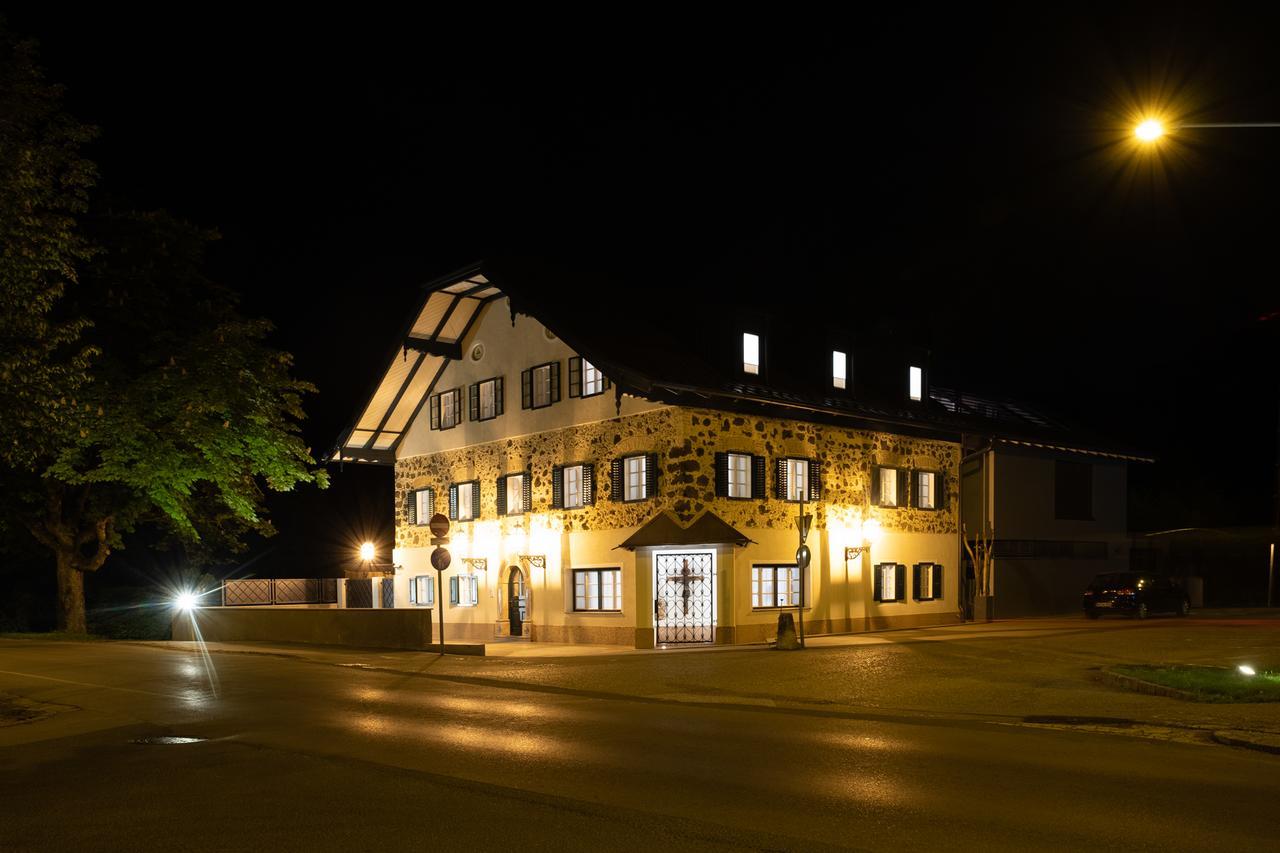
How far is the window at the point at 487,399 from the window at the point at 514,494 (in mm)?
2036

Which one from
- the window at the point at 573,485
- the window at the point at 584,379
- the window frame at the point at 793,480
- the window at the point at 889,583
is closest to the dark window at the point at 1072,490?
the window at the point at 889,583

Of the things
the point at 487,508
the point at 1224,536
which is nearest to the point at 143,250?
the point at 487,508

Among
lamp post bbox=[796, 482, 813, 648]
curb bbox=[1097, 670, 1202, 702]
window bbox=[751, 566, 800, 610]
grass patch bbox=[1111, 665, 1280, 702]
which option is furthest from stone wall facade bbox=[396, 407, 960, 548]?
curb bbox=[1097, 670, 1202, 702]

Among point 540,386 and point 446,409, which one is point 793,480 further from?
point 446,409

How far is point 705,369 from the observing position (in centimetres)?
3025

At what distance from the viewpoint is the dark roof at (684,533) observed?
28.0 meters

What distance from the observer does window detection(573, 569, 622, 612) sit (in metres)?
30.2

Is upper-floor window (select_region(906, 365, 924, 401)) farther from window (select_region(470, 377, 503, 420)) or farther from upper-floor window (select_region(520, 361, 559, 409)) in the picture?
window (select_region(470, 377, 503, 420))

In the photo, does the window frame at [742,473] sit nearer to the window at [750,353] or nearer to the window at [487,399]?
the window at [750,353]

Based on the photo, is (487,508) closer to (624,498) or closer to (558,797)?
(624,498)

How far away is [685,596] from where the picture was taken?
29.7 meters

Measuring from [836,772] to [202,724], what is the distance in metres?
7.99

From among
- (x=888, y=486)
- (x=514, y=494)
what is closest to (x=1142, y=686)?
(x=888, y=486)

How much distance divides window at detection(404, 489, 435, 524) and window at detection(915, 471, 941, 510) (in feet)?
49.6
